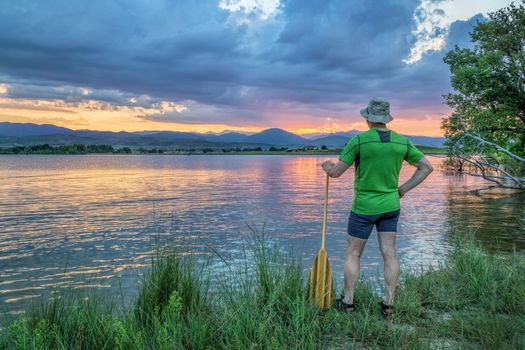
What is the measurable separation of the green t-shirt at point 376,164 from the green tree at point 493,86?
1660cm

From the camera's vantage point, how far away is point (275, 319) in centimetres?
501

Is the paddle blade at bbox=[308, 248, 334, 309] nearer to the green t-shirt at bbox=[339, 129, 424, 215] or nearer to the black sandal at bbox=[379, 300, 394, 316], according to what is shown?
the black sandal at bbox=[379, 300, 394, 316]

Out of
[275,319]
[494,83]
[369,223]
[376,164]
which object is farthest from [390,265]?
[494,83]

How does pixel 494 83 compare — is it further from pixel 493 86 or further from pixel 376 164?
pixel 376 164

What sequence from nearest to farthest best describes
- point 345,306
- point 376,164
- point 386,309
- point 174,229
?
1. point 376,164
2. point 386,309
3. point 345,306
4. point 174,229

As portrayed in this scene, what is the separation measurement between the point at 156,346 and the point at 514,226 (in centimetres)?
1794

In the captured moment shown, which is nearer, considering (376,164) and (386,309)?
(376,164)

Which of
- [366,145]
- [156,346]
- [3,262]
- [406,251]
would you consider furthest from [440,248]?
[3,262]

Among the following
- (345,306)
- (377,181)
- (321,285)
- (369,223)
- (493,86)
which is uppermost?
(493,86)

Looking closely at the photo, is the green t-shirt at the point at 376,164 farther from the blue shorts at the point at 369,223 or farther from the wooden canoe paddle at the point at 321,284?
the wooden canoe paddle at the point at 321,284

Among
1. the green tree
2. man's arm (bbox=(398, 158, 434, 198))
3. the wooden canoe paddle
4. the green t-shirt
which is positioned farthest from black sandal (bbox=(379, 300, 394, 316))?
the green tree

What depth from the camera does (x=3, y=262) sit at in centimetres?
1209

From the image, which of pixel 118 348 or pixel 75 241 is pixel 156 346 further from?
pixel 75 241

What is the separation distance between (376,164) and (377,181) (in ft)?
0.70
